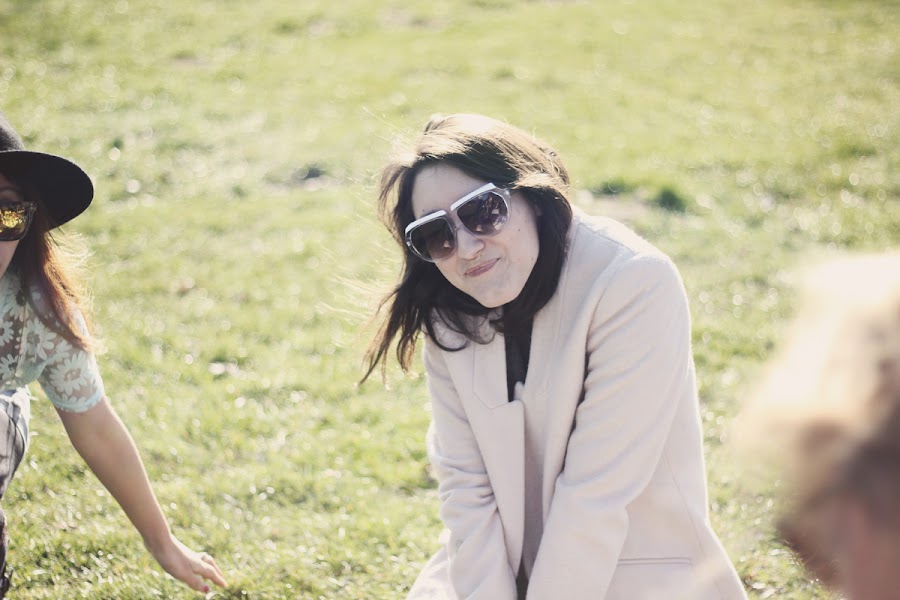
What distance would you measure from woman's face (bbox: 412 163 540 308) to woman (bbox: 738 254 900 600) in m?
1.17

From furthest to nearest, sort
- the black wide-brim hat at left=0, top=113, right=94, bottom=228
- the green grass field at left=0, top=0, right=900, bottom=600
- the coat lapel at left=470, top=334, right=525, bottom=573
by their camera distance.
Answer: the green grass field at left=0, top=0, right=900, bottom=600
the coat lapel at left=470, top=334, right=525, bottom=573
the black wide-brim hat at left=0, top=113, right=94, bottom=228

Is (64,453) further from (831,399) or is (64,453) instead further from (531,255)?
(831,399)

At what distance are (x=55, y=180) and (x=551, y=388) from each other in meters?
1.57

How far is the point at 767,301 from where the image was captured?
15.8 ft

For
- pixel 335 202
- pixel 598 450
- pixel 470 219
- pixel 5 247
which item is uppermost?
pixel 470 219

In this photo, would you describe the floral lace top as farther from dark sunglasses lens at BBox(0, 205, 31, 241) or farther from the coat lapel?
the coat lapel

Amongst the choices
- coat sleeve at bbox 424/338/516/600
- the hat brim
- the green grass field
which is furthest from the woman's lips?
the hat brim

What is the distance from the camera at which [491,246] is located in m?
2.32

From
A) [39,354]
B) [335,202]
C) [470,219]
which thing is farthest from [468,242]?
[335,202]

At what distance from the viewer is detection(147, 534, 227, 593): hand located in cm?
259

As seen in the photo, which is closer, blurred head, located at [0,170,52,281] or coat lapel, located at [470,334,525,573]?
blurred head, located at [0,170,52,281]

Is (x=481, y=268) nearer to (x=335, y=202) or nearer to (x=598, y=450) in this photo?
(x=598, y=450)

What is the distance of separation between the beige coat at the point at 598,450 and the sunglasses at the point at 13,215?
4.28ft

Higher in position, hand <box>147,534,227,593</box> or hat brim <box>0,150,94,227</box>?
hat brim <box>0,150,94,227</box>
